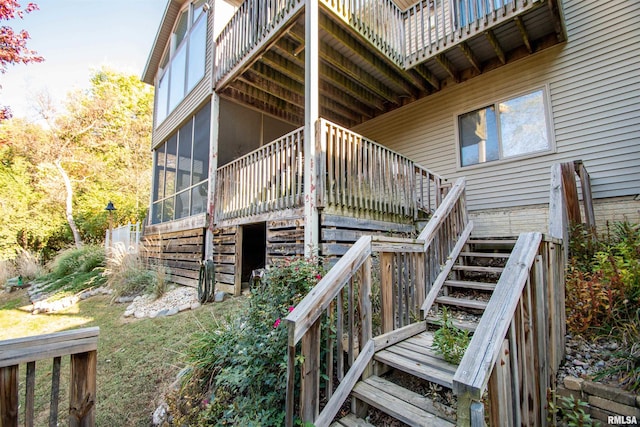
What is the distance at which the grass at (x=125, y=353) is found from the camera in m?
2.91

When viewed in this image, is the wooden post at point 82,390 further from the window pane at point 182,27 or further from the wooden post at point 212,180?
the window pane at point 182,27

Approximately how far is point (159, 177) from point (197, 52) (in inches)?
180

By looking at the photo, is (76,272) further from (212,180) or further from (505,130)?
(505,130)

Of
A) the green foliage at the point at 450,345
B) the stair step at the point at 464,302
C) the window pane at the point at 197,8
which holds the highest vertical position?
the window pane at the point at 197,8

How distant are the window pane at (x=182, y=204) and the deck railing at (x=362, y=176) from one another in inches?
203

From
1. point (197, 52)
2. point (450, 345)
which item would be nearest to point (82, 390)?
point (450, 345)

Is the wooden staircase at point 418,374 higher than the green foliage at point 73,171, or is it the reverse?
the green foliage at point 73,171

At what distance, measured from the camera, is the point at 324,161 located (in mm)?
4305

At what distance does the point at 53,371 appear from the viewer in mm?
1428

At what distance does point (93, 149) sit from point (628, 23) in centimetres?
2479

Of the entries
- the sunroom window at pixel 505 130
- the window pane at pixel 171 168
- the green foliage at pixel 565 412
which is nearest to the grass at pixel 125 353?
the green foliage at pixel 565 412

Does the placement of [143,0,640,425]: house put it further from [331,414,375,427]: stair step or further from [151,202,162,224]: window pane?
[151,202,162,224]: window pane

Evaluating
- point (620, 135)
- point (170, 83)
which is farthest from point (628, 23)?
point (170, 83)

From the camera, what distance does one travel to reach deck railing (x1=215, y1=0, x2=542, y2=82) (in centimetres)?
495
